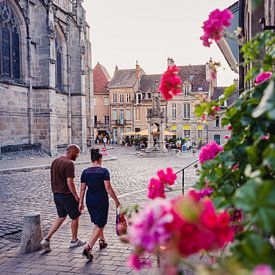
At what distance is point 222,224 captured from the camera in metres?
1.26

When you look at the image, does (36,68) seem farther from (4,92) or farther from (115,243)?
(115,243)

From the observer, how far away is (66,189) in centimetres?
649

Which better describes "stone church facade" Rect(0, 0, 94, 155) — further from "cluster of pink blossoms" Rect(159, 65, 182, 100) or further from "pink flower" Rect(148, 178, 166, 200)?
"pink flower" Rect(148, 178, 166, 200)

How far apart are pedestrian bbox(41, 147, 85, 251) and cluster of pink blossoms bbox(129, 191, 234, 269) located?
535 centimetres

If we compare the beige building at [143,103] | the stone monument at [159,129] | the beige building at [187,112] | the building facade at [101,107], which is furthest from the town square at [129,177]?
the building facade at [101,107]

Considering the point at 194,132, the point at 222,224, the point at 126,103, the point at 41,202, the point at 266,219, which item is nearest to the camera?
the point at 266,219

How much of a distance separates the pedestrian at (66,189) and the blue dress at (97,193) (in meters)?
0.36

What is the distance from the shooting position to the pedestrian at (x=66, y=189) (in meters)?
6.39

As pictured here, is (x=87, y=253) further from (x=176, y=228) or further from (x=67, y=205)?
(x=176, y=228)

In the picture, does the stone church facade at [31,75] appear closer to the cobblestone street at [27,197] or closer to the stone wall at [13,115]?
the stone wall at [13,115]

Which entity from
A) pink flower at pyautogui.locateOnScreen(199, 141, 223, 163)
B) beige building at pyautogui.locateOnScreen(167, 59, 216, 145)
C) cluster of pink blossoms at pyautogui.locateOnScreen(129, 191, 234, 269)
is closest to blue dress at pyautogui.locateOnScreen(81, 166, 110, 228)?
pink flower at pyautogui.locateOnScreen(199, 141, 223, 163)

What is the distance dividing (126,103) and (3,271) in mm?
60024

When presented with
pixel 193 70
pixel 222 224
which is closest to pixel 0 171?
pixel 222 224

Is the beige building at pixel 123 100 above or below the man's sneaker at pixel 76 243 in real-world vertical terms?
above
